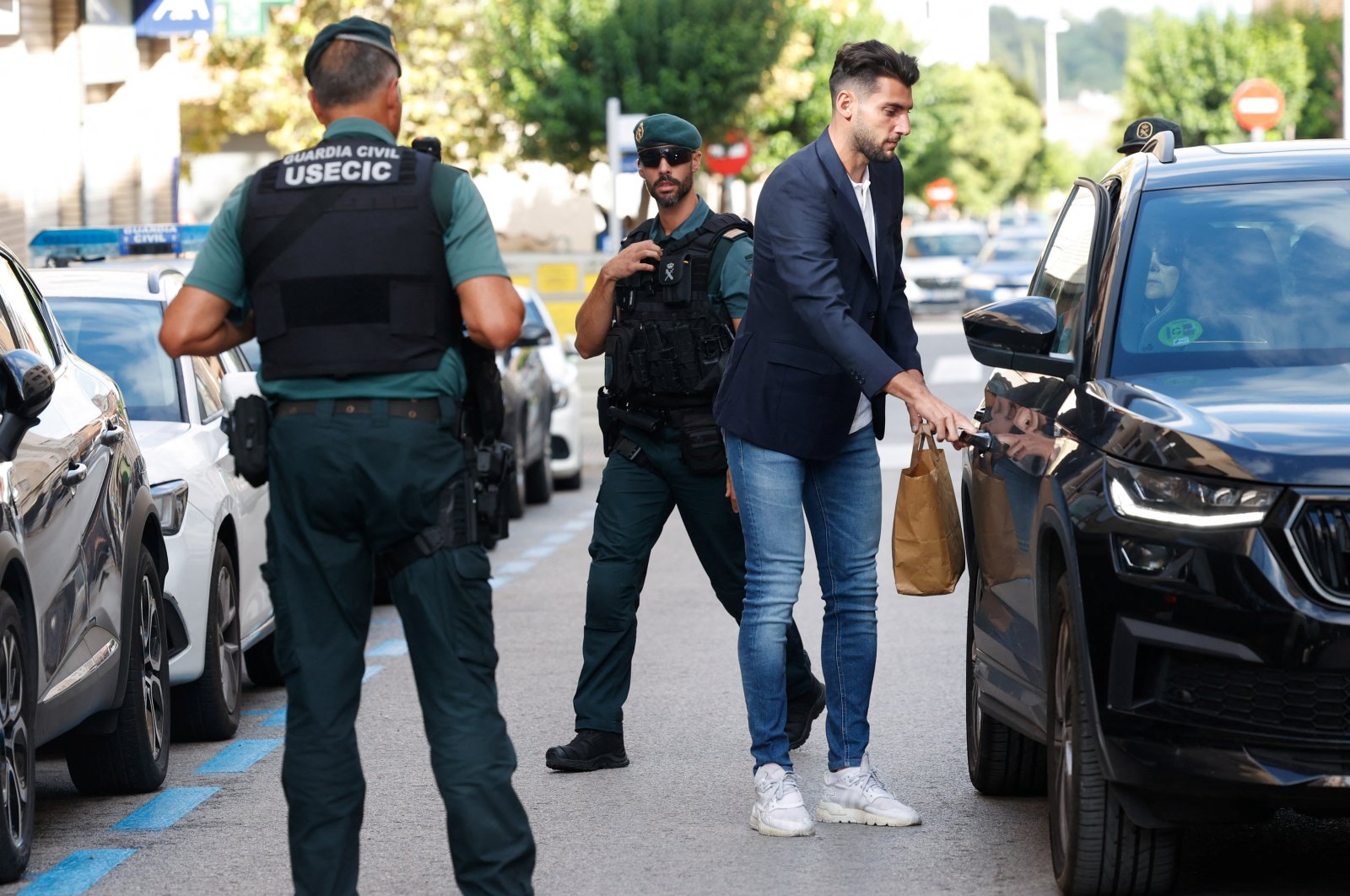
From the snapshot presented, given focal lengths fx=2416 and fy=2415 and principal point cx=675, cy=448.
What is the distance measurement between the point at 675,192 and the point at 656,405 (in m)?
0.66

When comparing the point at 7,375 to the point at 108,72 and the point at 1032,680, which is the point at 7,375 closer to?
the point at 1032,680

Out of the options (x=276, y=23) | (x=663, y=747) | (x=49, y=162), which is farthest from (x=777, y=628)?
(x=276, y=23)

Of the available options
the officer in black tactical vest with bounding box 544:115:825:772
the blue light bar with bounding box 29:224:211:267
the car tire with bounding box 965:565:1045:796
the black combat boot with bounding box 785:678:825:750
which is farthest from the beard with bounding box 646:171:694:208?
the blue light bar with bounding box 29:224:211:267

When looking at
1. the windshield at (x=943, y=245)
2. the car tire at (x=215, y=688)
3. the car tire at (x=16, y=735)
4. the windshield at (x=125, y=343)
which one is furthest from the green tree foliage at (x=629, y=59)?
the car tire at (x=16, y=735)

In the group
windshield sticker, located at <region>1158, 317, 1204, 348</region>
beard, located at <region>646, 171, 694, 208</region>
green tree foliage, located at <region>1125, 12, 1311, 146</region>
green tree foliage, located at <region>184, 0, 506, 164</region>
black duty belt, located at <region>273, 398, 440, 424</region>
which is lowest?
black duty belt, located at <region>273, 398, 440, 424</region>

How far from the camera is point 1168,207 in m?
6.08

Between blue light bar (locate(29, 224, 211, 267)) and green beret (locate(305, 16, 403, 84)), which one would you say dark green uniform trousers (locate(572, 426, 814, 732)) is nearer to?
green beret (locate(305, 16, 403, 84))

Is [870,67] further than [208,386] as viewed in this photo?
No

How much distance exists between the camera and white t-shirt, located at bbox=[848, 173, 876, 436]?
6504mm

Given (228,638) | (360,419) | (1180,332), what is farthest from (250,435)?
(228,638)

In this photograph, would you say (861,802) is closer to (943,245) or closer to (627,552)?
(627,552)

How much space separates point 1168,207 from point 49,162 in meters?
17.4

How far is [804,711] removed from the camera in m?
7.77

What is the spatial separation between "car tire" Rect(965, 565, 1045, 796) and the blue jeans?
42cm
